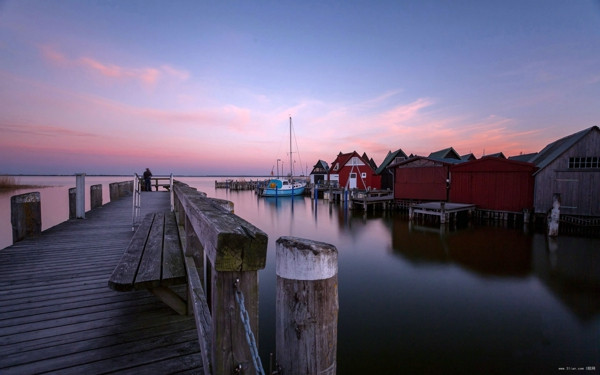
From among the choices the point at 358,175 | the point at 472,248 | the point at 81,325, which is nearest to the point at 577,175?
the point at 472,248

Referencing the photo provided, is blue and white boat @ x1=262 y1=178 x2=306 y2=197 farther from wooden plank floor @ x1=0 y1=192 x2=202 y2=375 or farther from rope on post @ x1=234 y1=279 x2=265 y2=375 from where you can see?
rope on post @ x1=234 y1=279 x2=265 y2=375

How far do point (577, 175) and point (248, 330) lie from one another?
24628 mm

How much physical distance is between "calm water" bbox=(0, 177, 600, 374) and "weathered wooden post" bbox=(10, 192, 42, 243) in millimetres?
6054

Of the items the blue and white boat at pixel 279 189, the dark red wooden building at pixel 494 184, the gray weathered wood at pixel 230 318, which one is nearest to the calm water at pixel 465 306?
the gray weathered wood at pixel 230 318

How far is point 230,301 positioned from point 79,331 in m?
2.61

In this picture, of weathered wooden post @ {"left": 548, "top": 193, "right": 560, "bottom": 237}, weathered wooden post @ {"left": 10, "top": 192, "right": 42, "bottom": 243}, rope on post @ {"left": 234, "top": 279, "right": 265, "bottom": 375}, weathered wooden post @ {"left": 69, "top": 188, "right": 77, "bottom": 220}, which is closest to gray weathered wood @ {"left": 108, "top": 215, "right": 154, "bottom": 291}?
rope on post @ {"left": 234, "top": 279, "right": 265, "bottom": 375}

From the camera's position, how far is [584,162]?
17.6 m

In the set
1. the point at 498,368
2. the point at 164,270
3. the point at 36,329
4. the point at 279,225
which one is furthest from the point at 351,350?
the point at 279,225

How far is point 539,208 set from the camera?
1922cm

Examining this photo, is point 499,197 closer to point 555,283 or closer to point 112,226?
point 555,283

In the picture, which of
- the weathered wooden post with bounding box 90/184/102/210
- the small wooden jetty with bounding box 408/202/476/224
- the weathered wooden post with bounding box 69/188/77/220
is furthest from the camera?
the small wooden jetty with bounding box 408/202/476/224

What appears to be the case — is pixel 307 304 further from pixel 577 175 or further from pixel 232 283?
pixel 577 175

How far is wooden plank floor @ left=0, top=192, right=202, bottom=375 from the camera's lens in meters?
2.38

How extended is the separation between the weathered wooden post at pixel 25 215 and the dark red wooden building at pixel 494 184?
2585cm
